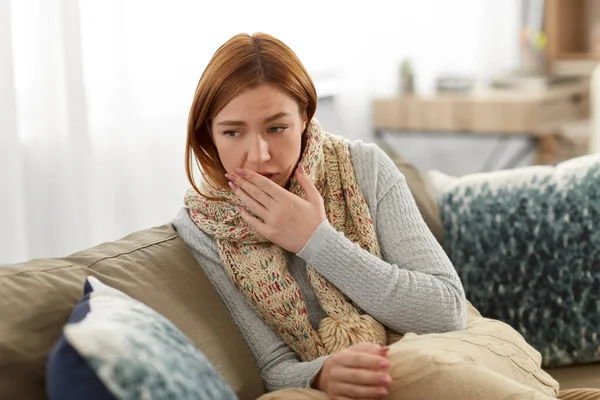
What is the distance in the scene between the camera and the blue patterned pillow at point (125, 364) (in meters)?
1.03

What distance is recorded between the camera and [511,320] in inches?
78.6

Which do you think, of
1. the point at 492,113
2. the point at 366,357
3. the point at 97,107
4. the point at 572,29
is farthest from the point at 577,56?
the point at 366,357

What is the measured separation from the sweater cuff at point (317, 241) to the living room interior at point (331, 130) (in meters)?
0.18

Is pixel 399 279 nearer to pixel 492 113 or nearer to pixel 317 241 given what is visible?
pixel 317 241

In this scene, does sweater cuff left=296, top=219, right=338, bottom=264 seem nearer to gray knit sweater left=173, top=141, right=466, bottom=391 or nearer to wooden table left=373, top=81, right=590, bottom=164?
gray knit sweater left=173, top=141, right=466, bottom=391

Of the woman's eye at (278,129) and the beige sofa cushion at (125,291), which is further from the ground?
the woman's eye at (278,129)

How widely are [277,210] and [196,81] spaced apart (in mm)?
1502

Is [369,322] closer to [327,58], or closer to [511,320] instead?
[511,320]

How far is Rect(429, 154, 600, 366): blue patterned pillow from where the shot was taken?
1.96 meters

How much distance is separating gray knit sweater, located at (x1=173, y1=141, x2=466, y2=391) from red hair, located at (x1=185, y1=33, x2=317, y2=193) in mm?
188

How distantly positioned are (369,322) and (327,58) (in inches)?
89.5

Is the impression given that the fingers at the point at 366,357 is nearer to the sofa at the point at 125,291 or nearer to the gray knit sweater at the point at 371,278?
the gray knit sweater at the point at 371,278

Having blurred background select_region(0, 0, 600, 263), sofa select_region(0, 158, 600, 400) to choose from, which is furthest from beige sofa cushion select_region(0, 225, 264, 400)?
blurred background select_region(0, 0, 600, 263)

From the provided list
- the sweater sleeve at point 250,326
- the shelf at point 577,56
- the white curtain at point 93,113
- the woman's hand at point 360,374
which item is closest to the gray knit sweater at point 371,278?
the sweater sleeve at point 250,326
